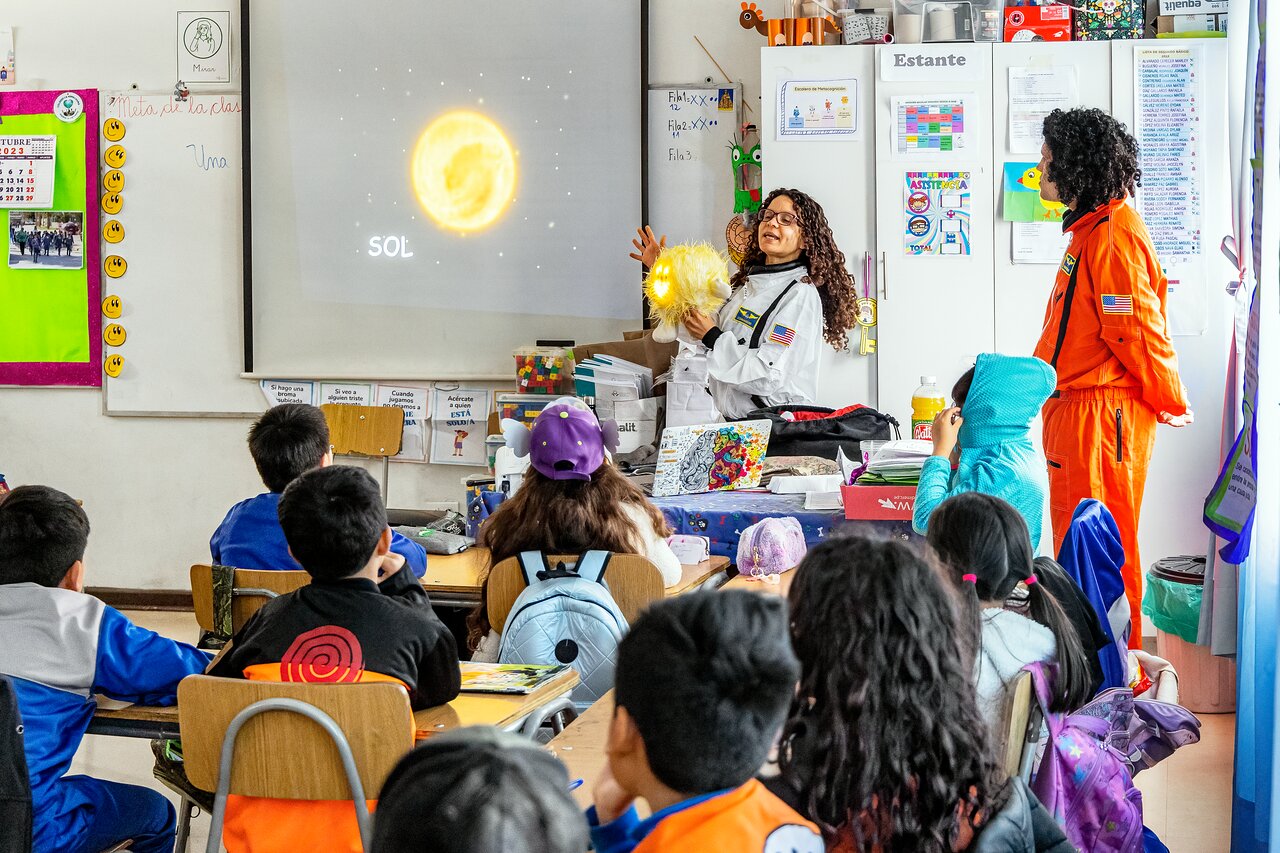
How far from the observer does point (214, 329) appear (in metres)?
5.52

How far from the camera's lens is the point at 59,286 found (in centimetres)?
554

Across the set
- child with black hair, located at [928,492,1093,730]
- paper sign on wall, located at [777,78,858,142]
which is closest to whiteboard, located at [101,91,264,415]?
paper sign on wall, located at [777,78,858,142]

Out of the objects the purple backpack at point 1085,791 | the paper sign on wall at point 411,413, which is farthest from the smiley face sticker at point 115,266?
the purple backpack at point 1085,791

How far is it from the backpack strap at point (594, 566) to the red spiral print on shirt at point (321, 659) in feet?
1.96

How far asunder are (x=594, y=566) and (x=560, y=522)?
14cm

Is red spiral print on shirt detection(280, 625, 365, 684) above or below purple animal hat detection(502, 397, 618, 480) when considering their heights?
below

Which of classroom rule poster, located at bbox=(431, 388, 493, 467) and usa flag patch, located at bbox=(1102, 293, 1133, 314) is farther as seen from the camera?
classroom rule poster, located at bbox=(431, 388, 493, 467)

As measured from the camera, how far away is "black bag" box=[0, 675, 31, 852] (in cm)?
186

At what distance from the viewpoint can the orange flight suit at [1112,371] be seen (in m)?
3.47

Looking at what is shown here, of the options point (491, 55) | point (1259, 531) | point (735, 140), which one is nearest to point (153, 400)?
point (491, 55)

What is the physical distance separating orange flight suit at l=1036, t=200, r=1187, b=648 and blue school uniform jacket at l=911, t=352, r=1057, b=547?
913 mm

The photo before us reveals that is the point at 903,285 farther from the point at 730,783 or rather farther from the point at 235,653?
the point at 730,783

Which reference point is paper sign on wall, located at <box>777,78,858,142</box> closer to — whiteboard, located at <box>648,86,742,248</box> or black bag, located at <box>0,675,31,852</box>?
whiteboard, located at <box>648,86,742,248</box>

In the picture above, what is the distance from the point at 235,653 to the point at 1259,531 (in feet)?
6.89
